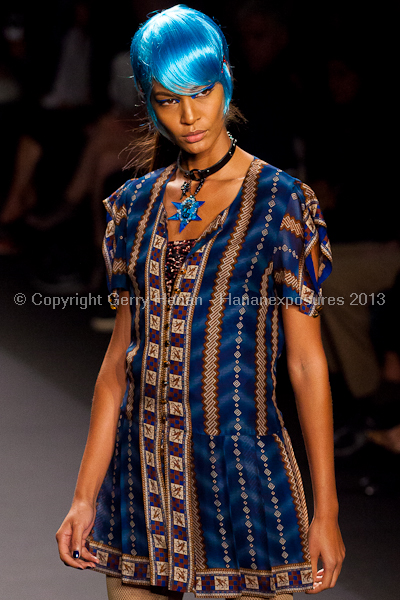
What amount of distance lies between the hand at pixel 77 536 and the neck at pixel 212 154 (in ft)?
1.91

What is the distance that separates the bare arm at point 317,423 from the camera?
4.18ft

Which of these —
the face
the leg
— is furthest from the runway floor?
the face

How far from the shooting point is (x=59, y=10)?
11.7 ft

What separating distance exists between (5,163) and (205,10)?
1218 millimetres

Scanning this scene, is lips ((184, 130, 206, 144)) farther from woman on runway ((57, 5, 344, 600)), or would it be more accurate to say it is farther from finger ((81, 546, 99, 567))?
finger ((81, 546, 99, 567))

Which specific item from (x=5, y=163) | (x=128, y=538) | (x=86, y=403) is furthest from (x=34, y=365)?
(x=128, y=538)

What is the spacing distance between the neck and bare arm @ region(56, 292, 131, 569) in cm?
24

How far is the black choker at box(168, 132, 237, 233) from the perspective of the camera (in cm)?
135

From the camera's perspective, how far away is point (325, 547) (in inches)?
50.2

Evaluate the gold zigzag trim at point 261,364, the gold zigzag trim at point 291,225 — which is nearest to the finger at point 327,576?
the gold zigzag trim at point 261,364

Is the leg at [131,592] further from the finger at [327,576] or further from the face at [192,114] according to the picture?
the face at [192,114]

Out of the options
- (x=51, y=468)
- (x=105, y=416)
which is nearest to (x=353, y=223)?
(x=51, y=468)

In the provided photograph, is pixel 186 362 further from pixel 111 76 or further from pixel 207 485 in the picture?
pixel 111 76

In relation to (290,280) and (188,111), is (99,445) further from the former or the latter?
(188,111)
